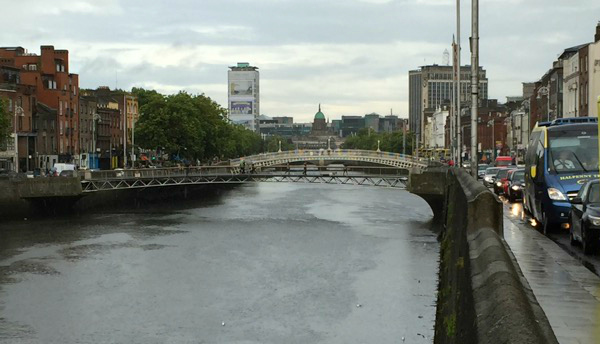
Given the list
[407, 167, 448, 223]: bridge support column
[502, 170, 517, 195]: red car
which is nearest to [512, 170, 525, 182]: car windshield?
[502, 170, 517, 195]: red car

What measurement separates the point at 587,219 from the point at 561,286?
5147 mm

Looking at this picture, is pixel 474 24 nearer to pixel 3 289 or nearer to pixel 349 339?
pixel 349 339

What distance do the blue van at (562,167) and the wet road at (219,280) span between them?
4509 millimetres

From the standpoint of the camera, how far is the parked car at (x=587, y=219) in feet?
56.4

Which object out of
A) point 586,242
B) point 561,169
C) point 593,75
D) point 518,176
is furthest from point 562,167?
point 593,75

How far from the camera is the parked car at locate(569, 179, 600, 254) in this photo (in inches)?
677

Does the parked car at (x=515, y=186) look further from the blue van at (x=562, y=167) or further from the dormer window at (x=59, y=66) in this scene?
the dormer window at (x=59, y=66)

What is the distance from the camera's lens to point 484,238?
12.8 meters

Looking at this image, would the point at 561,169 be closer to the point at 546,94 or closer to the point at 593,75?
the point at 593,75

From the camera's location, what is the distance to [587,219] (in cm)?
1734

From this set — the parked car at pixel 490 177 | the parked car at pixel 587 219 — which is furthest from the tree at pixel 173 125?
the parked car at pixel 587 219

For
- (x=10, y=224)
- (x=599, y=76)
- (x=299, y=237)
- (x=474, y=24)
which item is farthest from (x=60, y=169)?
(x=474, y=24)

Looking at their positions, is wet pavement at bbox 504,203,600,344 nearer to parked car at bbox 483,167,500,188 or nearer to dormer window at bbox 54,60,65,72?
parked car at bbox 483,167,500,188

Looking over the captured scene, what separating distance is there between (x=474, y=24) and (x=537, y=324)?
29304 mm
